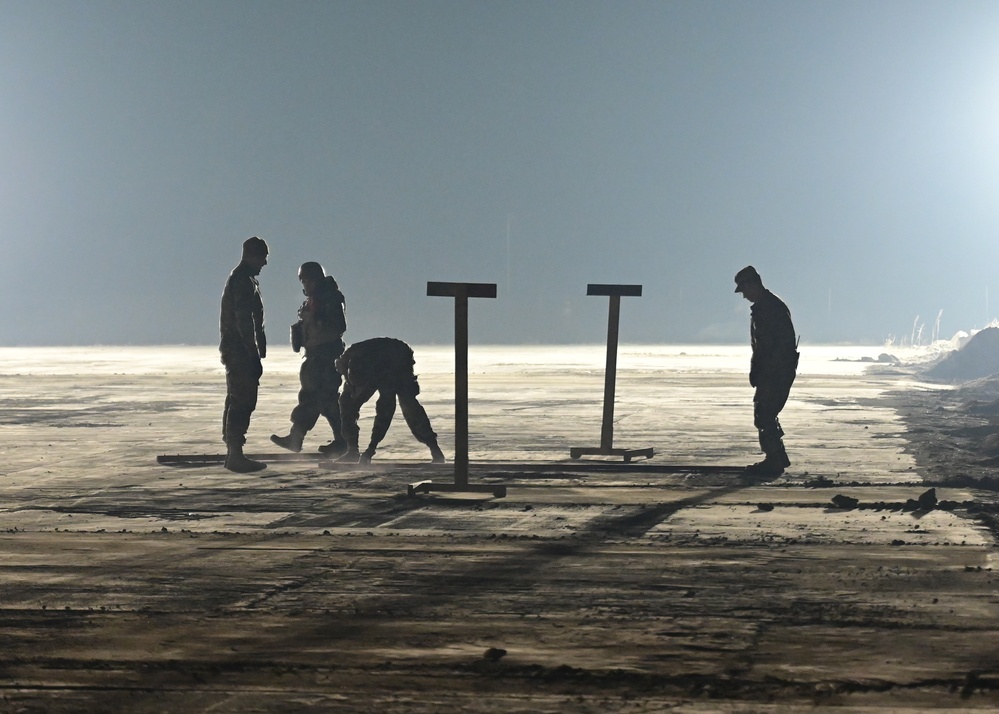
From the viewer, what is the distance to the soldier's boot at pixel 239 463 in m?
12.0

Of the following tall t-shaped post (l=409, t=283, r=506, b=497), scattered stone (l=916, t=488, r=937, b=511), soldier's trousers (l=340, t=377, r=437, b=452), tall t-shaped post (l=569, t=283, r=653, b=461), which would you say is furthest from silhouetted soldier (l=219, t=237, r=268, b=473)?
scattered stone (l=916, t=488, r=937, b=511)

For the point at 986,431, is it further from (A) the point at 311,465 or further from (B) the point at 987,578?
(B) the point at 987,578

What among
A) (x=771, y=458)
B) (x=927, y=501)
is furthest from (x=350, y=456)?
(x=927, y=501)

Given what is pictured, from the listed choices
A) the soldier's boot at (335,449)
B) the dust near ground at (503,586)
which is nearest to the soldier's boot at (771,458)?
the dust near ground at (503,586)

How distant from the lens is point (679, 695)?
4.38 metres

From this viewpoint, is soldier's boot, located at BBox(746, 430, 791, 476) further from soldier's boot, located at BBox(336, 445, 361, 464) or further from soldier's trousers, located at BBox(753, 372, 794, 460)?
soldier's boot, located at BBox(336, 445, 361, 464)

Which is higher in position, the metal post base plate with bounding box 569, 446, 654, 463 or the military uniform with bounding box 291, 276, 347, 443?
the military uniform with bounding box 291, 276, 347, 443

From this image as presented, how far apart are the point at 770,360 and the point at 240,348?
5494mm

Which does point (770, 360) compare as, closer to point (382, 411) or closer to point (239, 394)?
point (382, 411)

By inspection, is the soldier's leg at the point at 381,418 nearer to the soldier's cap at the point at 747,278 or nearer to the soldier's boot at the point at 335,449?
the soldier's boot at the point at 335,449

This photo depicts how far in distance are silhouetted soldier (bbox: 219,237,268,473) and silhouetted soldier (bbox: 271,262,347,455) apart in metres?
1.04

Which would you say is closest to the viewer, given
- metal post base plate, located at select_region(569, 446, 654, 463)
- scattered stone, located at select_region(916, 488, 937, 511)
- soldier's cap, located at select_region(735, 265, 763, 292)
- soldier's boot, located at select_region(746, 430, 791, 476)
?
scattered stone, located at select_region(916, 488, 937, 511)

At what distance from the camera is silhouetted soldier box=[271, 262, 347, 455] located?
13.2 m

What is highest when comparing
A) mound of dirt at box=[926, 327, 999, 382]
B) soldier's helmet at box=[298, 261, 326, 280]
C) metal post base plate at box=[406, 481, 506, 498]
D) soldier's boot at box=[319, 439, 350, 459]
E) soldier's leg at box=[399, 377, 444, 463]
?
soldier's helmet at box=[298, 261, 326, 280]
